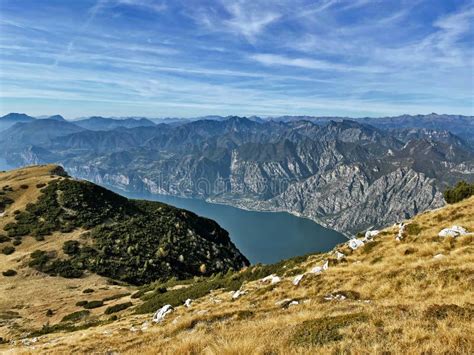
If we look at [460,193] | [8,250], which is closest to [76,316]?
[8,250]

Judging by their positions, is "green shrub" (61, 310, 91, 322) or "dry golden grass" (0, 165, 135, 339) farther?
"dry golden grass" (0, 165, 135, 339)

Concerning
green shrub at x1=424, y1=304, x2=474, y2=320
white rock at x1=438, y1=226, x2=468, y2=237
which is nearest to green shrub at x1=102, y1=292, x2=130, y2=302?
white rock at x1=438, y1=226, x2=468, y2=237

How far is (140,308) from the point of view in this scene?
127ft

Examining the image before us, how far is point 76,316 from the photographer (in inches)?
1636

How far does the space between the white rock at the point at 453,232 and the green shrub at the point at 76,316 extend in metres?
38.0

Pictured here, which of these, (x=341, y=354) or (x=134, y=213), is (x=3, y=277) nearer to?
(x=134, y=213)

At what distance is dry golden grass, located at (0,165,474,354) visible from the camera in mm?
9602

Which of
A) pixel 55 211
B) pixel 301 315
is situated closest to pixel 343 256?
pixel 301 315

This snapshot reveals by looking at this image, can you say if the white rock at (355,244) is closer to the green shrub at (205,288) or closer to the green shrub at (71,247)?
the green shrub at (205,288)

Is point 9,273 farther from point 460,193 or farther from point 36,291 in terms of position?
point 460,193

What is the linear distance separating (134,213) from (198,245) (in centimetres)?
2772

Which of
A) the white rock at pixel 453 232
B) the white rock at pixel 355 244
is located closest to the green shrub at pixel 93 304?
the white rock at pixel 355 244

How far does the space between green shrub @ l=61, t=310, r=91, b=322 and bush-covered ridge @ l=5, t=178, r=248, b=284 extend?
812 inches

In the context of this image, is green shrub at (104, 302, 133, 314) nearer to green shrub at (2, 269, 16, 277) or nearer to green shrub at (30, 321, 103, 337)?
green shrub at (30, 321, 103, 337)
